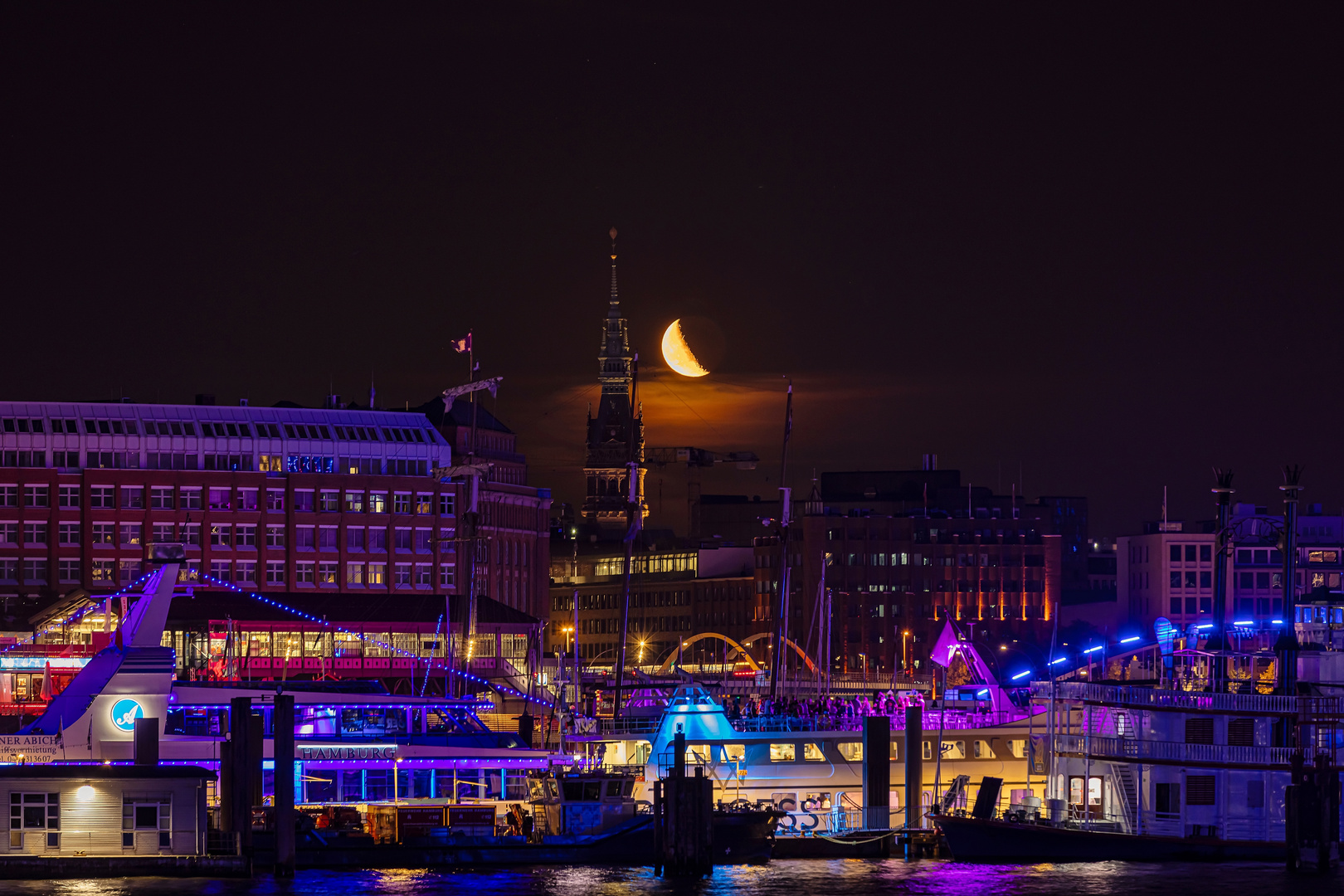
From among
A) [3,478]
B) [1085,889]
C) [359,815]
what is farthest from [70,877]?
[3,478]

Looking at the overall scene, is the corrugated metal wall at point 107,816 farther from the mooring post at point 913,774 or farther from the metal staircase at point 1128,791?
the metal staircase at point 1128,791

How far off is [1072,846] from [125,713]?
3223cm

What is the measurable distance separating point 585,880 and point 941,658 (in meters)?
26.5

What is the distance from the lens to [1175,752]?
76938 millimetres

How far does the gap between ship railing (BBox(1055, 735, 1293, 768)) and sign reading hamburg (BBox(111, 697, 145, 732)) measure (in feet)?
105

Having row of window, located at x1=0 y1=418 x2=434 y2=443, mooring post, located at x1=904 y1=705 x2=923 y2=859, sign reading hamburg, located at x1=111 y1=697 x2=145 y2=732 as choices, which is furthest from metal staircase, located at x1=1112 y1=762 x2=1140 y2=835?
row of window, located at x1=0 y1=418 x2=434 y2=443

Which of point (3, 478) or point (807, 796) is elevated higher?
point (3, 478)

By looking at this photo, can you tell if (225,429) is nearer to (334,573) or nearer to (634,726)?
(334,573)

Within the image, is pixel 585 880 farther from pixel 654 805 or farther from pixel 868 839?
pixel 868 839

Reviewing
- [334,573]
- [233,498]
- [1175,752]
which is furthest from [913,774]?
[334,573]

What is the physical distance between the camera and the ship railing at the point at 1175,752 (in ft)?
249

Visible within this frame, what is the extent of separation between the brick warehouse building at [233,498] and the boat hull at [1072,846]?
284 feet

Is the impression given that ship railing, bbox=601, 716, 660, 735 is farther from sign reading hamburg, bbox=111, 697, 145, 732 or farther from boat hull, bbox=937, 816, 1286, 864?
sign reading hamburg, bbox=111, 697, 145, 732

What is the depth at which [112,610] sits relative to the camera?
133 metres
